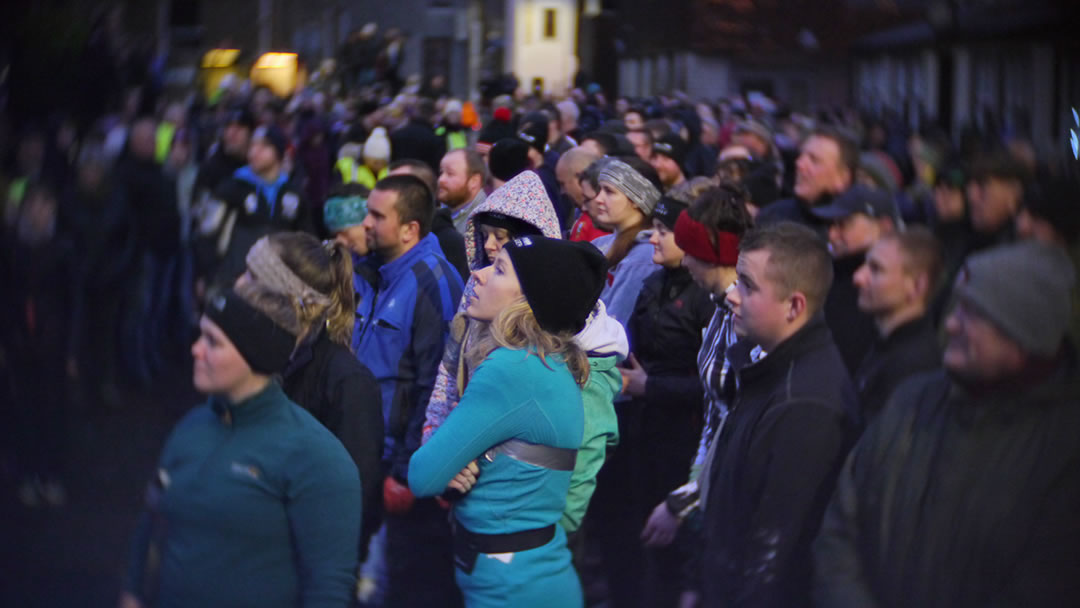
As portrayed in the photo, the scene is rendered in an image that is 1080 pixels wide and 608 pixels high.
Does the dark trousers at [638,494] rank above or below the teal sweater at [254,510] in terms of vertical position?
below

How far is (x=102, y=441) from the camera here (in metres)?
2.69

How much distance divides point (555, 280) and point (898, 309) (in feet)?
2.38

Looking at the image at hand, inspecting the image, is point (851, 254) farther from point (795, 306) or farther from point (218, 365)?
point (218, 365)

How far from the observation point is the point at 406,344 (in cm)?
343

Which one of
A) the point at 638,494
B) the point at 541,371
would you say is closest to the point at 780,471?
the point at 541,371

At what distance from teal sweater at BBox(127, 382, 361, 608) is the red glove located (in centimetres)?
114

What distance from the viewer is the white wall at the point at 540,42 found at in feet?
13.2

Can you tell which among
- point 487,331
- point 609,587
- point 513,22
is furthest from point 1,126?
point 609,587

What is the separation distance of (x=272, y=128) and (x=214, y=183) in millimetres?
684

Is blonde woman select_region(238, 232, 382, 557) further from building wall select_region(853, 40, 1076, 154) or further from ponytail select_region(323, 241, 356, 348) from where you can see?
building wall select_region(853, 40, 1076, 154)

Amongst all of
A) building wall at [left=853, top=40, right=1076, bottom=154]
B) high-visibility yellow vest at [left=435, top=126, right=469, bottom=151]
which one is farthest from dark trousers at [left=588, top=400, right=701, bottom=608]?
high-visibility yellow vest at [left=435, top=126, right=469, bottom=151]

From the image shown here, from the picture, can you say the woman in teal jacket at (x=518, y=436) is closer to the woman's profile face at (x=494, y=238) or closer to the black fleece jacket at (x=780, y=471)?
the black fleece jacket at (x=780, y=471)

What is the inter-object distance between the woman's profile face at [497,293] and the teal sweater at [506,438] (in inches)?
4.5

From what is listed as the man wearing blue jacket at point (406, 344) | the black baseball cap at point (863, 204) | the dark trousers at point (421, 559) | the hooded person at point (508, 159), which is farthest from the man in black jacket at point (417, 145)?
the black baseball cap at point (863, 204)
